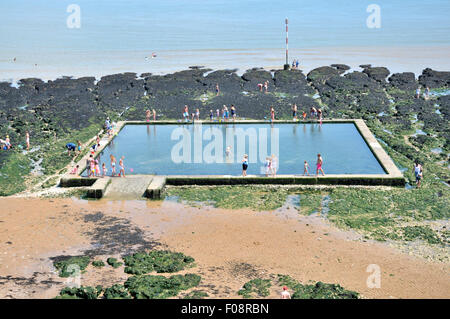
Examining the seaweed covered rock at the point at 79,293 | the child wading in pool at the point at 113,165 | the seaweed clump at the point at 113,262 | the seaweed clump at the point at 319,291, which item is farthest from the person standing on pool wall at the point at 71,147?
the seaweed clump at the point at 319,291

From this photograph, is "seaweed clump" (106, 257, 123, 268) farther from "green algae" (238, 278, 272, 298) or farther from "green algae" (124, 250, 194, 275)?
"green algae" (238, 278, 272, 298)

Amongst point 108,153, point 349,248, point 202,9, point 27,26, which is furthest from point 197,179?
point 202,9

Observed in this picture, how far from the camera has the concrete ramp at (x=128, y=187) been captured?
3606 centimetres

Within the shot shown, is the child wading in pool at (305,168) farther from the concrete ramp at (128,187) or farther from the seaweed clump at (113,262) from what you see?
the seaweed clump at (113,262)

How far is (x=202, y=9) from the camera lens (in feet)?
632

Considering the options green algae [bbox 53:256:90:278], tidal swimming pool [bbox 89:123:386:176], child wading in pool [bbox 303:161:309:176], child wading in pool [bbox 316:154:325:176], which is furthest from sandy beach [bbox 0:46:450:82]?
green algae [bbox 53:256:90:278]

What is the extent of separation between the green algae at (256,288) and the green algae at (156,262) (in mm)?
3572

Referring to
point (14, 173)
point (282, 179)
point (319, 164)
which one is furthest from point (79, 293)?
point (14, 173)

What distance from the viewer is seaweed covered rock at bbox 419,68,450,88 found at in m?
68.5

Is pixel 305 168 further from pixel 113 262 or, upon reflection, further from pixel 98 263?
pixel 98 263

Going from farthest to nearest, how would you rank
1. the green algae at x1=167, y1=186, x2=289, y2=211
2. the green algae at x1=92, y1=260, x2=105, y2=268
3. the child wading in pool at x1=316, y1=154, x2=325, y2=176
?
the child wading in pool at x1=316, y1=154, x2=325, y2=176 < the green algae at x1=167, y1=186, x2=289, y2=211 < the green algae at x1=92, y1=260, x2=105, y2=268

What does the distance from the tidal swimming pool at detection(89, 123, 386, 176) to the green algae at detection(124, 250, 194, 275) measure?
1158 cm

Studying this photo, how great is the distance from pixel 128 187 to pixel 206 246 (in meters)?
9.74

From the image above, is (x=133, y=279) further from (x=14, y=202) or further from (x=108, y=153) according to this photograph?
(x=108, y=153)
